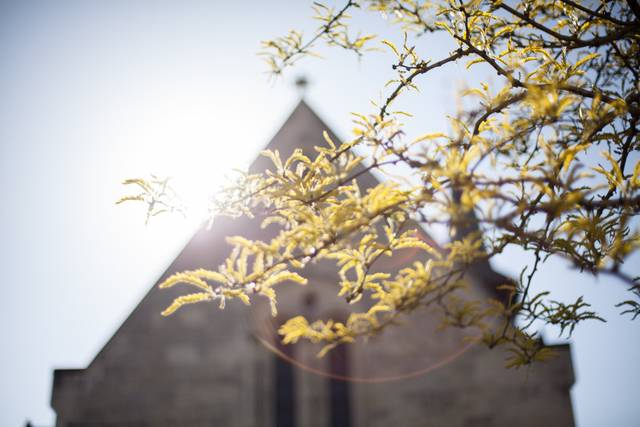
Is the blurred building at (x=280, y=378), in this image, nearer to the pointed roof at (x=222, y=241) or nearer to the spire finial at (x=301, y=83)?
the pointed roof at (x=222, y=241)

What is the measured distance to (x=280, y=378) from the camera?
6316mm

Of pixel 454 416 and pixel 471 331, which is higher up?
pixel 471 331

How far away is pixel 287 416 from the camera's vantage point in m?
6.08

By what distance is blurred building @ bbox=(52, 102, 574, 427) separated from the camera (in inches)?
221

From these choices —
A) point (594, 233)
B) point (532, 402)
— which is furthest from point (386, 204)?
point (532, 402)

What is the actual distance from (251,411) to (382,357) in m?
1.79

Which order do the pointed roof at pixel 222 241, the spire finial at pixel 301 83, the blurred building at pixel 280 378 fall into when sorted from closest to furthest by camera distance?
the blurred building at pixel 280 378
the pointed roof at pixel 222 241
the spire finial at pixel 301 83

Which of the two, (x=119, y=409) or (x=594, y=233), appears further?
(x=119, y=409)

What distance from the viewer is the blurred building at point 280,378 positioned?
5625mm

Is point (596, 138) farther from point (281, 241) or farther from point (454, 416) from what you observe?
point (454, 416)

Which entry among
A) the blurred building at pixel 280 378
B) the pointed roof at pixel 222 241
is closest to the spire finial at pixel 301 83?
the pointed roof at pixel 222 241

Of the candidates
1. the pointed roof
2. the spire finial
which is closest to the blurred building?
the pointed roof

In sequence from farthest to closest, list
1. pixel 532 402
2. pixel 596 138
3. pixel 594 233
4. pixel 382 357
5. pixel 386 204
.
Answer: pixel 382 357 → pixel 532 402 → pixel 596 138 → pixel 594 233 → pixel 386 204

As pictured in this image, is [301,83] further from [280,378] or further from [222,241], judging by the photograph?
[280,378]
